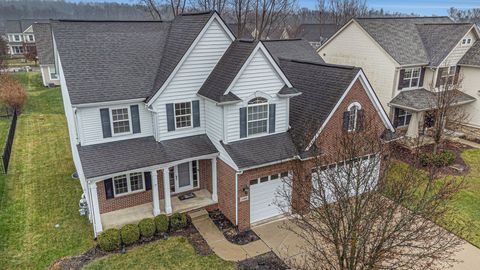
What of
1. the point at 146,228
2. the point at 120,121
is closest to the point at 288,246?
the point at 146,228

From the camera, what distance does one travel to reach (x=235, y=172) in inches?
586

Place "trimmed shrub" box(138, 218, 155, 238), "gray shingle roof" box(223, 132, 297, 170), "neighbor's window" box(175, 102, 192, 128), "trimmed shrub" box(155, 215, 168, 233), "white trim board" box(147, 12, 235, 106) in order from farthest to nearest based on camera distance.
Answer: "neighbor's window" box(175, 102, 192, 128), "white trim board" box(147, 12, 235, 106), "trimmed shrub" box(155, 215, 168, 233), "gray shingle roof" box(223, 132, 297, 170), "trimmed shrub" box(138, 218, 155, 238)

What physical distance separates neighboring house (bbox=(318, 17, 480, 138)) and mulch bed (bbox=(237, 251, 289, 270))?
1706cm

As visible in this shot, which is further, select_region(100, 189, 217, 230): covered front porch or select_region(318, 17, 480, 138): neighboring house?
select_region(318, 17, 480, 138): neighboring house

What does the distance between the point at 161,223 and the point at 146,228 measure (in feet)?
2.24

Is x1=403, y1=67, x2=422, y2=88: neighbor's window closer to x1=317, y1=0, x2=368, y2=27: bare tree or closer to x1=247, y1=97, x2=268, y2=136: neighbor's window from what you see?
x1=247, y1=97, x2=268, y2=136: neighbor's window

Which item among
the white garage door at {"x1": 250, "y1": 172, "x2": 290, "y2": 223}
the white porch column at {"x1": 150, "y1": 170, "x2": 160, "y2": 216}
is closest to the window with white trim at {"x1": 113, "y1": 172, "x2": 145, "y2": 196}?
the white porch column at {"x1": 150, "y1": 170, "x2": 160, "y2": 216}

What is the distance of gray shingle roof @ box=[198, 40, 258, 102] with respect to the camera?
14797mm

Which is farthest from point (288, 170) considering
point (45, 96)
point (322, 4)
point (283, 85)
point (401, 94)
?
point (322, 4)

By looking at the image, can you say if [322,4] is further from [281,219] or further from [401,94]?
[281,219]

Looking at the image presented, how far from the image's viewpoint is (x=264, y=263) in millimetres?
13328

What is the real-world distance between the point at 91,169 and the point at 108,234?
8.95ft

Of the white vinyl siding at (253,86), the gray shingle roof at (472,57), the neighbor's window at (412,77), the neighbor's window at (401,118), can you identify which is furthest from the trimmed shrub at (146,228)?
the gray shingle roof at (472,57)

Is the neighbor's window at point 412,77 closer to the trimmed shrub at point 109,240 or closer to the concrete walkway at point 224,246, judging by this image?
the concrete walkway at point 224,246
